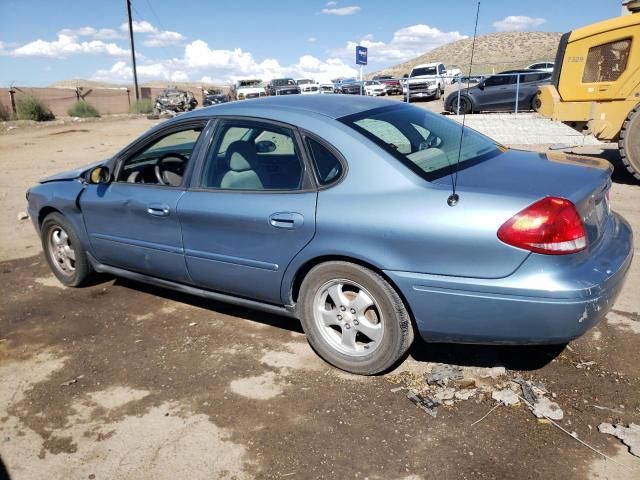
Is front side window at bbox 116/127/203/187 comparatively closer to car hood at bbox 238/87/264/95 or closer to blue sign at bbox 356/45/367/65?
blue sign at bbox 356/45/367/65

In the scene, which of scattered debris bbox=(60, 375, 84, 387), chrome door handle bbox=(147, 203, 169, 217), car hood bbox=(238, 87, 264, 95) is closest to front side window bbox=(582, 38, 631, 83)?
chrome door handle bbox=(147, 203, 169, 217)

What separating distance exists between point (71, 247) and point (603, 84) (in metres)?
7.84

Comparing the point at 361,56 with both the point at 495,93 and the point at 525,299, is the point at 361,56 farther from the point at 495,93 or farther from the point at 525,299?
the point at 525,299

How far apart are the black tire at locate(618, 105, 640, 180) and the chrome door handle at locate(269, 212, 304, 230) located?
6.71 metres

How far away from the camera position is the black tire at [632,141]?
309 inches

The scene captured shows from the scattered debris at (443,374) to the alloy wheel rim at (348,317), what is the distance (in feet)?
1.30

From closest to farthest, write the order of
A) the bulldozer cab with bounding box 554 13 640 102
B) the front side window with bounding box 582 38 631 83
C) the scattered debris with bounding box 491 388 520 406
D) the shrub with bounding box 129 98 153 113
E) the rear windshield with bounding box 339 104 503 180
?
the scattered debris with bounding box 491 388 520 406 < the rear windshield with bounding box 339 104 503 180 < the bulldozer cab with bounding box 554 13 640 102 < the front side window with bounding box 582 38 631 83 < the shrub with bounding box 129 98 153 113

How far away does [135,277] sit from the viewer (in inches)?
171

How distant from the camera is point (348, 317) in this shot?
3217mm

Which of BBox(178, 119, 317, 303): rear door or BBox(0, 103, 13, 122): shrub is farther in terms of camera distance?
BBox(0, 103, 13, 122): shrub

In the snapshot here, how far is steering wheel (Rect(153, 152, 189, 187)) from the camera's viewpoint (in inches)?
166

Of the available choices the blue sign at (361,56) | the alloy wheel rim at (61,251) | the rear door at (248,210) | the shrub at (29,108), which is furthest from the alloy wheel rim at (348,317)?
the shrub at (29,108)

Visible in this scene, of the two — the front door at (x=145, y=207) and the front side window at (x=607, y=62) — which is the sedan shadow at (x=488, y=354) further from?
the front side window at (x=607, y=62)

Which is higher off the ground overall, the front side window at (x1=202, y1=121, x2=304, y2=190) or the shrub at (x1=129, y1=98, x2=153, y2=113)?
the front side window at (x1=202, y1=121, x2=304, y2=190)
